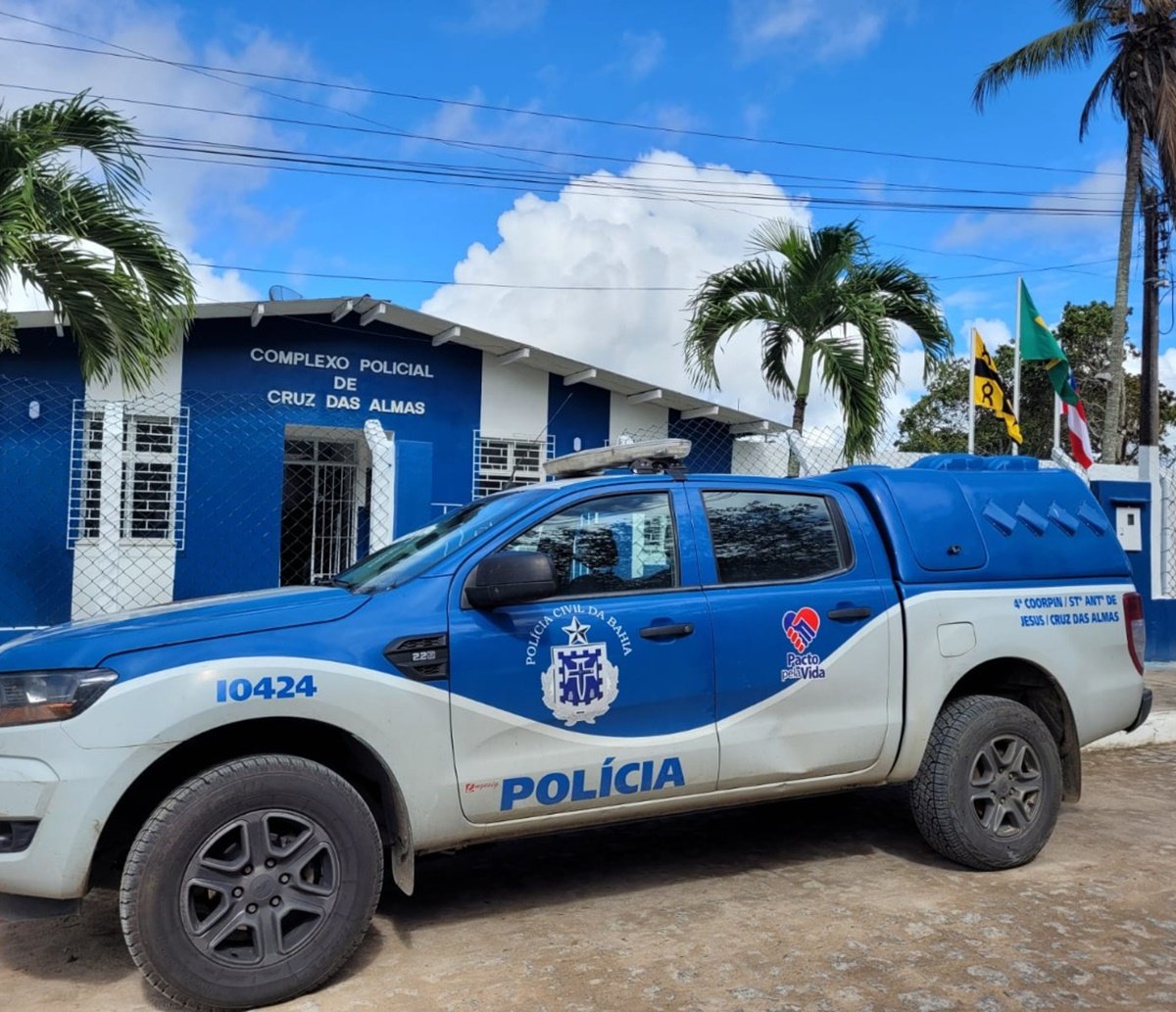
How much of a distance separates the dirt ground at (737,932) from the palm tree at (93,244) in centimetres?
423

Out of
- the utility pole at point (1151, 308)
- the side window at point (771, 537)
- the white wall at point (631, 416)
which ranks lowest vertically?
the side window at point (771, 537)

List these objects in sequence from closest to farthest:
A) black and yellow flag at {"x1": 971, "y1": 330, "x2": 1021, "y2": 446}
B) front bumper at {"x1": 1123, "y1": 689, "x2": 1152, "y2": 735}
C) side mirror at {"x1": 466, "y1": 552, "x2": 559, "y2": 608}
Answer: side mirror at {"x1": 466, "y1": 552, "x2": 559, "y2": 608}, front bumper at {"x1": 1123, "y1": 689, "x2": 1152, "y2": 735}, black and yellow flag at {"x1": 971, "y1": 330, "x2": 1021, "y2": 446}

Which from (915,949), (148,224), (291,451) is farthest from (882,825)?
(291,451)

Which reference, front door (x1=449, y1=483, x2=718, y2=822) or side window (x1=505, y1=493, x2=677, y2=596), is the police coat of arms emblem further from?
side window (x1=505, y1=493, x2=677, y2=596)

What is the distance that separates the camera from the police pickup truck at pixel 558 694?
3.26m

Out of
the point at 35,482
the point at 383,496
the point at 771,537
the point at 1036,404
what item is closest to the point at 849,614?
the point at 771,537

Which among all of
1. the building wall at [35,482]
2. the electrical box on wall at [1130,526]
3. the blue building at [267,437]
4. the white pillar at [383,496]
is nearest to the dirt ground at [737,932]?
the white pillar at [383,496]

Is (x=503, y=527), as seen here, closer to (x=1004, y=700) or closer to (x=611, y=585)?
(x=611, y=585)

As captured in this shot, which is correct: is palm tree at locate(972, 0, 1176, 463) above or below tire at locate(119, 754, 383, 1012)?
above

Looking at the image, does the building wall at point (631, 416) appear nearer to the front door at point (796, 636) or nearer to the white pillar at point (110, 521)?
the white pillar at point (110, 521)

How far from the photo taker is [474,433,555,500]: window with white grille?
44.4 feet

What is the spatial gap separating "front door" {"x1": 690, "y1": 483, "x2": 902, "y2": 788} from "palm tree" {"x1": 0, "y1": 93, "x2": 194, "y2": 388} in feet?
15.8

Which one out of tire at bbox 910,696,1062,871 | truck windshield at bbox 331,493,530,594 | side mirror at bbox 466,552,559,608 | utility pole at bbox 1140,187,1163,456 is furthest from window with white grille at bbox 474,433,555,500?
utility pole at bbox 1140,187,1163,456

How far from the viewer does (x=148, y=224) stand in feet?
23.7
